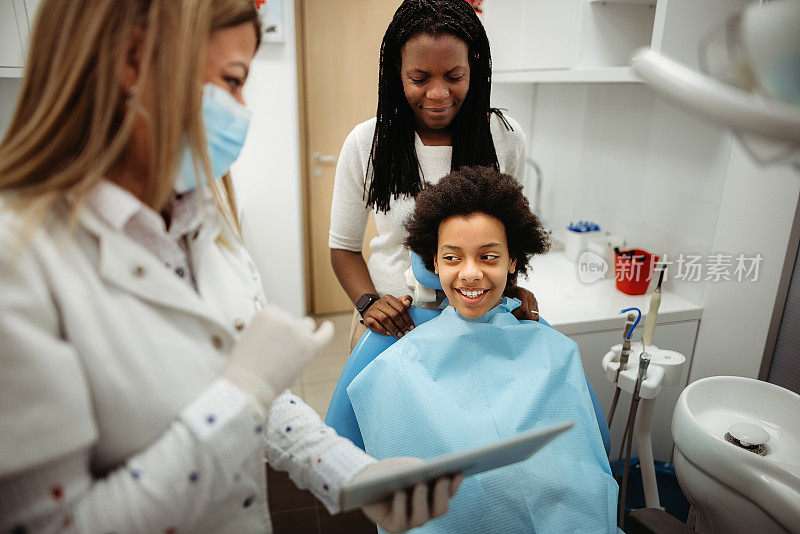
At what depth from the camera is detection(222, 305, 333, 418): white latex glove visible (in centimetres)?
71

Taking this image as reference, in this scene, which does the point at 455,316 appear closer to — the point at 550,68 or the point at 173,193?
the point at 173,193

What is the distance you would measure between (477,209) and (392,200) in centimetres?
31

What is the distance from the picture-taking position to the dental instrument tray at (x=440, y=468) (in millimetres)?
709

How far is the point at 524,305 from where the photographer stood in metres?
1.51

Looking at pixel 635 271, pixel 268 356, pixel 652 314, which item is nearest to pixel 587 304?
pixel 635 271

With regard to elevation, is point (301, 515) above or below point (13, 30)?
below

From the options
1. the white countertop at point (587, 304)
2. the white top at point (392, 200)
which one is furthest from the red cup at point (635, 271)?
the white top at point (392, 200)

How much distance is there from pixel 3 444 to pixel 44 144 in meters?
0.34

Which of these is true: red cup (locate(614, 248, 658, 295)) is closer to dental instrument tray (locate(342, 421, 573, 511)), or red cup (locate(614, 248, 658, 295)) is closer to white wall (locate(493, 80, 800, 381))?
white wall (locate(493, 80, 800, 381))

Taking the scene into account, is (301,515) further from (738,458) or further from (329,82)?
(329,82)

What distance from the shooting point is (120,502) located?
1.99 feet

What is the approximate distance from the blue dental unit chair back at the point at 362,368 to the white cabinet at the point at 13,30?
7.11ft

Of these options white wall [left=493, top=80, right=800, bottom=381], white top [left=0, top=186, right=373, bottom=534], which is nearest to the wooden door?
white wall [left=493, top=80, right=800, bottom=381]

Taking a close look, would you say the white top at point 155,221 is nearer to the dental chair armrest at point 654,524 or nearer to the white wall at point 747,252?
the dental chair armrest at point 654,524
